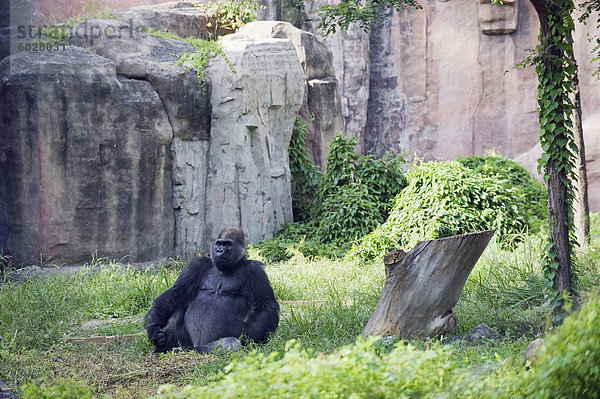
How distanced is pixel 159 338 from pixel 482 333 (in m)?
2.56

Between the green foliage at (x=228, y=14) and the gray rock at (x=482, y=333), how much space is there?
862 centimetres

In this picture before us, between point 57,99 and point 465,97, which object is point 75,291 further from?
point 465,97

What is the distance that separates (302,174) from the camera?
12258 millimetres

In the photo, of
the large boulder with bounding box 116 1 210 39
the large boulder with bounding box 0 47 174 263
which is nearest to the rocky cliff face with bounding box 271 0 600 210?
the large boulder with bounding box 116 1 210 39

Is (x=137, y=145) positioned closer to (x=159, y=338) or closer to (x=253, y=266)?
(x=253, y=266)

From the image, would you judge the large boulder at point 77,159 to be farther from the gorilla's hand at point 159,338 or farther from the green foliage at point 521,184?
the green foliage at point 521,184

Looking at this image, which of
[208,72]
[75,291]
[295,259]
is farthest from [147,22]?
[75,291]

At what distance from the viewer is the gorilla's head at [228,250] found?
18.0 ft

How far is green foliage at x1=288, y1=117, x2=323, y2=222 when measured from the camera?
475 inches

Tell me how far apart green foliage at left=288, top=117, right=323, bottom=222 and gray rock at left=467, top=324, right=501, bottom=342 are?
21.8 feet

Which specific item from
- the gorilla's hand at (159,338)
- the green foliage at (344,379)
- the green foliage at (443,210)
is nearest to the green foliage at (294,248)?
the green foliage at (443,210)

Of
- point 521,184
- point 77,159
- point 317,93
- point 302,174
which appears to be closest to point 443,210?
point 521,184

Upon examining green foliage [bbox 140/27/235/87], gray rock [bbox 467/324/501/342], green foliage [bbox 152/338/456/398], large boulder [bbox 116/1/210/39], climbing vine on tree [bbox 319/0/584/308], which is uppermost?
large boulder [bbox 116/1/210/39]

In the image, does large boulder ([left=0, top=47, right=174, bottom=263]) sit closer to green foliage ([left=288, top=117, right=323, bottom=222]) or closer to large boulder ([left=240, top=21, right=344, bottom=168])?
green foliage ([left=288, top=117, right=323, bottom=222])
